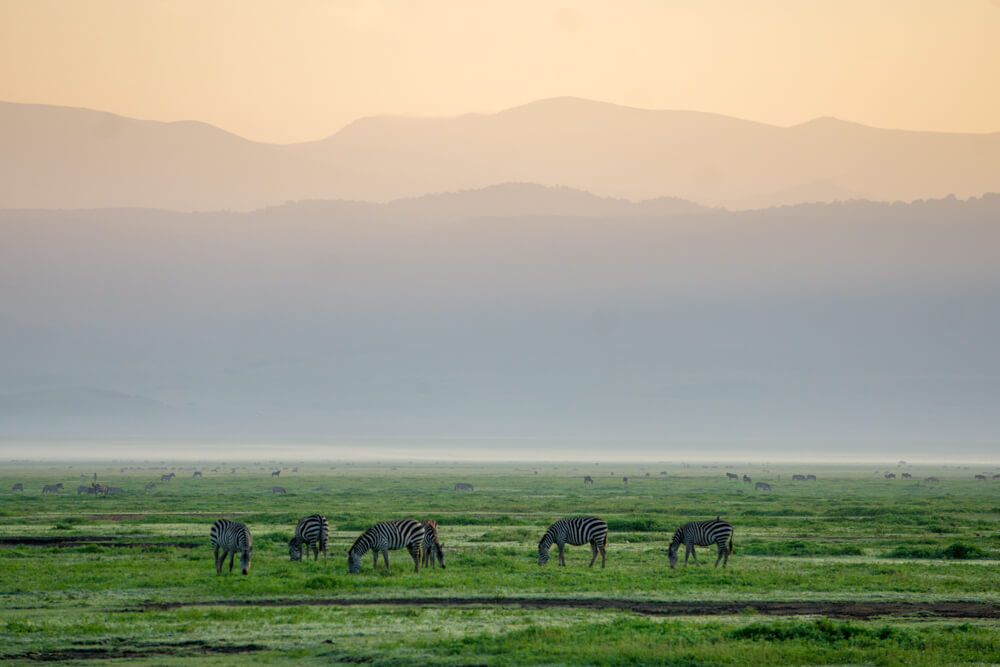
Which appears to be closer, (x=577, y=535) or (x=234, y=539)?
(x=234, y=539)

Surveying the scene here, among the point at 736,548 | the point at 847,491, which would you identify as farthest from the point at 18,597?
the point at 847,491

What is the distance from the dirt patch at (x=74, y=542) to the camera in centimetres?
4959

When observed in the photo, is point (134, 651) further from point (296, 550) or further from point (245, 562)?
point (296, 550)

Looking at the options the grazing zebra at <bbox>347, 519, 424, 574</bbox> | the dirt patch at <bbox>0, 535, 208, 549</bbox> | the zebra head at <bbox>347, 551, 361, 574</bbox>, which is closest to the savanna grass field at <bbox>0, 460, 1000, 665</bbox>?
the dirt patch at <bbox>0, 535, 208, 549</bbox>

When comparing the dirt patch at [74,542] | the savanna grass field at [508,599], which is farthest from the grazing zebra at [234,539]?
the dirt patch at [74,542]

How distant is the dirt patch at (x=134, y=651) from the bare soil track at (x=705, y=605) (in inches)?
225

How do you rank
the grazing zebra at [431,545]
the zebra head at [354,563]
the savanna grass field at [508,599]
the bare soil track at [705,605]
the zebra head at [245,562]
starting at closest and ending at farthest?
the savanna grass field at [508,599], the bare soil track at [705,605], the zebra head at [245,562], the zebra head at [354,563], the grazing zebra at [431,545]

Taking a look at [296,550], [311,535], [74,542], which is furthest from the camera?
[74,542]

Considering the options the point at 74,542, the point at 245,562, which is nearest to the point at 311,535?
the point at 245,562

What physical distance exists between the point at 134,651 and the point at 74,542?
89.8 ft

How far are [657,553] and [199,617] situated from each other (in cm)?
2174

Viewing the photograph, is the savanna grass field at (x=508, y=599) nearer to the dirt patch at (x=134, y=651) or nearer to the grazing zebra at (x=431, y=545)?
the dirt patch at (x=134, y=651)

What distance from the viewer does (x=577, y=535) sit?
136 feet

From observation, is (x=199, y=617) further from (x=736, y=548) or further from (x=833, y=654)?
(x=736, y=548)
